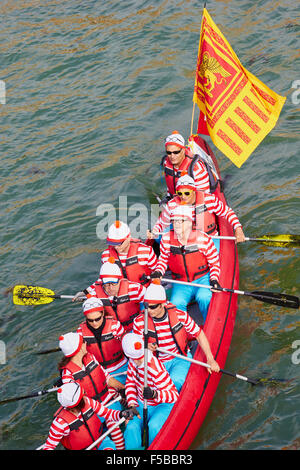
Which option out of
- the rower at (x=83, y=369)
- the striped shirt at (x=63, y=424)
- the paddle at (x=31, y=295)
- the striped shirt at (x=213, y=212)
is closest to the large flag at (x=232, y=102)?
the striped shirt at (x=213, y=212)

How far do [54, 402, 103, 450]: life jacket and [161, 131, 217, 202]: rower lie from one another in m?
4.04

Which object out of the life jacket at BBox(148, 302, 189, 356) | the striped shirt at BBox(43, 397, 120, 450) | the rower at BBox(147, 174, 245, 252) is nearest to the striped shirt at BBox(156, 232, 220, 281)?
the rower at BBox(147, 174, 245, 252)

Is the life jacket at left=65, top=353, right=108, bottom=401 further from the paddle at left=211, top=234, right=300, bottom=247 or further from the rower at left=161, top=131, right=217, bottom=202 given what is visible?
the rower at left=161, top=131, right=217, bottom=202

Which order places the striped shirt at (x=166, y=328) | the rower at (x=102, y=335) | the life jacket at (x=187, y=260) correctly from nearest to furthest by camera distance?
the striped shirt at (x=166, y=328), the rower at (x=102, y=335), the life jacket at (x=187, y=260)

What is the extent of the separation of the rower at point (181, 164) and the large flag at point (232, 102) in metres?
0.46

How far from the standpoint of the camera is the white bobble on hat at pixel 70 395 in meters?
5.46

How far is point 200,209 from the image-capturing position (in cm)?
810

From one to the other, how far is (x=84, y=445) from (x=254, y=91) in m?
5.74

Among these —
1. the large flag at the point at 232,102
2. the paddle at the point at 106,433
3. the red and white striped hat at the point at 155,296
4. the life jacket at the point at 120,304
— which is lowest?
the paddle at the point at 106,433

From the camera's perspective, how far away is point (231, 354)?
761cm

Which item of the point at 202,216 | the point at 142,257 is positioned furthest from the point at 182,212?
the point at 202,216

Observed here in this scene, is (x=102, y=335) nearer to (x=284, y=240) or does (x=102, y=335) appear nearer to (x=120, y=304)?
(x=120, y=304)

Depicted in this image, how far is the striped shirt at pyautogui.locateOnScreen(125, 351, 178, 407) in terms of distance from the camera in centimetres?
601

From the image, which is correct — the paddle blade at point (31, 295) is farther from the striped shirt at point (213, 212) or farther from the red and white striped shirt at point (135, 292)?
the striped shirt at point (213, 212)
